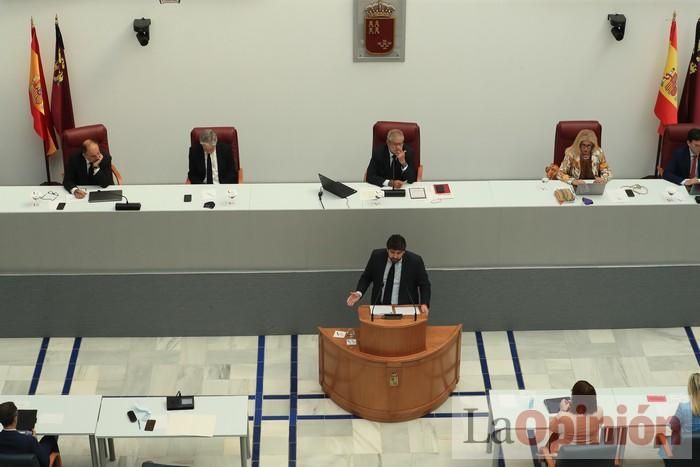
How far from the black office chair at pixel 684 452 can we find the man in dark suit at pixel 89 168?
470 centimetres

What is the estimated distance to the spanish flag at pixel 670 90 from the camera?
967 cm

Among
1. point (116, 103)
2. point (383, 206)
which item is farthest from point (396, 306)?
point (116, 103)

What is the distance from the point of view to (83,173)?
337 inches

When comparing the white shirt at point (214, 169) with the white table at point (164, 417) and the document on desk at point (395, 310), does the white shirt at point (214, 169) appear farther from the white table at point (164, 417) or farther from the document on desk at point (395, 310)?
the white table at point (164, 417)

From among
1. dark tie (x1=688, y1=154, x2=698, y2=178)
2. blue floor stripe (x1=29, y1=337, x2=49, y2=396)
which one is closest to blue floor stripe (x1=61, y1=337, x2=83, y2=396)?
blue floor stripe (x1=29, y1=337, x2=49, y2=396)

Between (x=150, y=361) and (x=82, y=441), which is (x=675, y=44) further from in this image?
(x=82, y=441)

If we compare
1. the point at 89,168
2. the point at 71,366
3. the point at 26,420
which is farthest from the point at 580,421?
the point at 89,168

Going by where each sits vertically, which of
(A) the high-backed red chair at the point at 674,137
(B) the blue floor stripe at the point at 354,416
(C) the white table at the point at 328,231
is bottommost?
(B) the blue floor stripe at the point at 354,416

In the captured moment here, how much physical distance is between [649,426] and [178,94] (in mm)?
5314

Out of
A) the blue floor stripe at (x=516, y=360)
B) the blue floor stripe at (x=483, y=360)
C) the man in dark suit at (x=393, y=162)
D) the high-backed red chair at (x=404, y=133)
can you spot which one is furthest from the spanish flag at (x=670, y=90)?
the blue floor stripe at (x=483, y=360)

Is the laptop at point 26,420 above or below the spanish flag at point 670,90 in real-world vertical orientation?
below

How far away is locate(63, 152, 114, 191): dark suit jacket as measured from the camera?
8500 mm

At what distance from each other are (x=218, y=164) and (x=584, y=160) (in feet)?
9.91

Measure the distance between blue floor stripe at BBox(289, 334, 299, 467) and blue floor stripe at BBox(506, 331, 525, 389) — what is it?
5.54 ft
